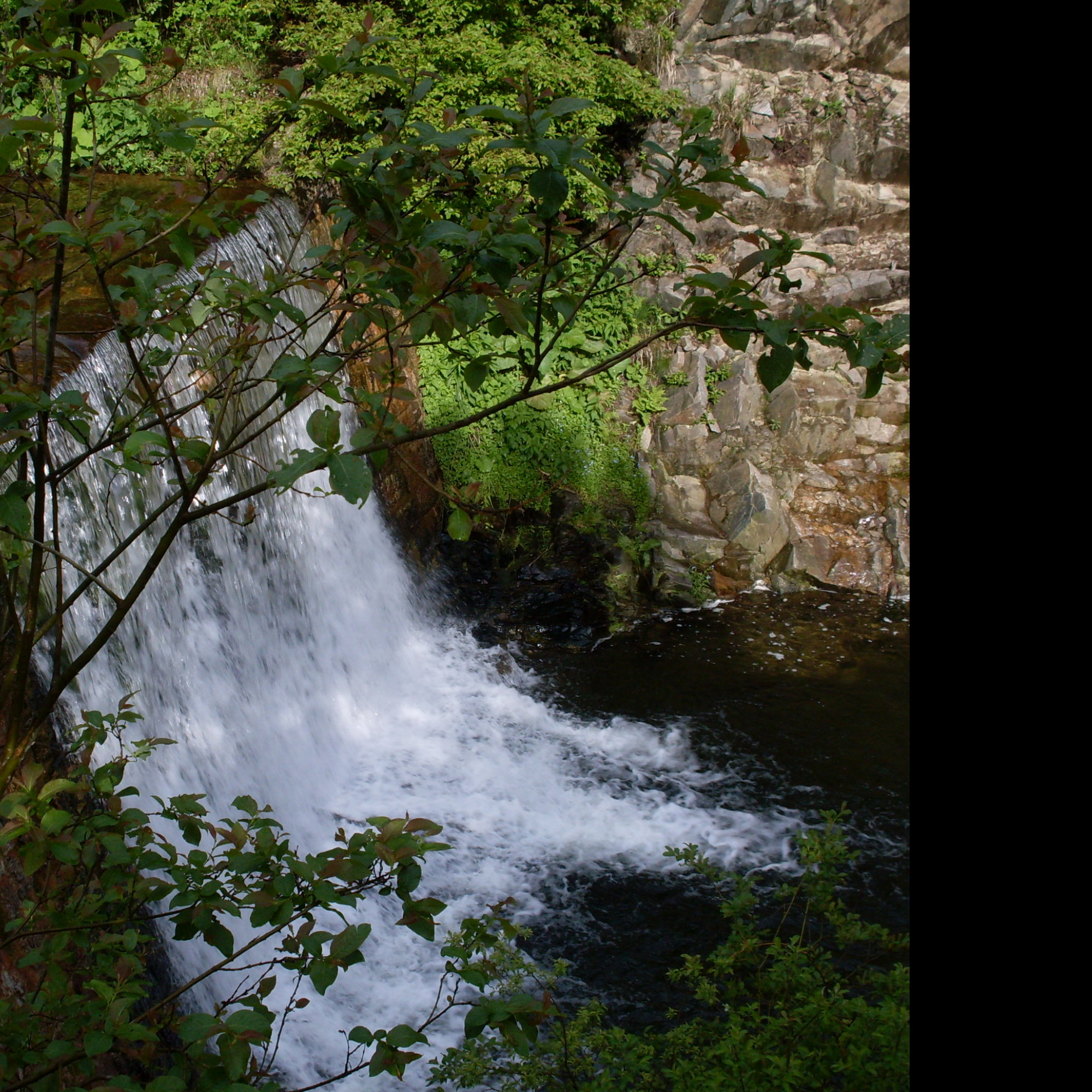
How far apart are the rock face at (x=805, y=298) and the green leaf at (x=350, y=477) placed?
5717mm

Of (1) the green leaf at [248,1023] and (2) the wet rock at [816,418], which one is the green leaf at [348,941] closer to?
(1) the green leaf at [248,1023]

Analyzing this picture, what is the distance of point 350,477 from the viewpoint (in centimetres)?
124

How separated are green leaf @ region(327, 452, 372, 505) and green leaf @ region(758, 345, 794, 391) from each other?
64 centimetres

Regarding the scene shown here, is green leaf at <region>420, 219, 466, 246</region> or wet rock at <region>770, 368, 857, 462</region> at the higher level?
green leaf at <region>420, 219, 466, 246</region>

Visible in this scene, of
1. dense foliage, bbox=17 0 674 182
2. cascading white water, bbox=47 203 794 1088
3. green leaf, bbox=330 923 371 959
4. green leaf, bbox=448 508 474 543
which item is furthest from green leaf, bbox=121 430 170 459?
dense foliage, bbox=17 0 674 182

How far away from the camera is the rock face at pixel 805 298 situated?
794cm

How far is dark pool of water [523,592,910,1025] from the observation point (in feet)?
13.7

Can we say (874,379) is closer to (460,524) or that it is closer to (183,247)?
(460,524)

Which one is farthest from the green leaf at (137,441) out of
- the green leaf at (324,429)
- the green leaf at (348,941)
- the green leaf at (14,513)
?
the green leaf at (348,941)

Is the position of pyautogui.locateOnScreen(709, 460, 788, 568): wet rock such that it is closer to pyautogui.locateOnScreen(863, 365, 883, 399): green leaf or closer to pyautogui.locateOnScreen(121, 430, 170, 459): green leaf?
pyautogui.locateOnScreen(863, 365, 883, 399): green leaf

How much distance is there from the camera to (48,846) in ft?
5.24

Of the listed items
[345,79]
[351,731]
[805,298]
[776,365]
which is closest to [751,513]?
[805,298]
